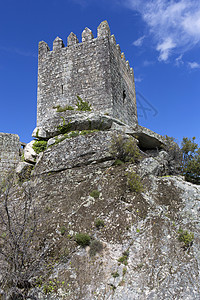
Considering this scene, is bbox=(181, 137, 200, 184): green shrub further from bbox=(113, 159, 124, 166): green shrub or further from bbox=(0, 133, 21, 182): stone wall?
bbox=(0, 133, 21, 182): stone wall

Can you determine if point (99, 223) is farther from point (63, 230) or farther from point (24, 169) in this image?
point (24, 169)

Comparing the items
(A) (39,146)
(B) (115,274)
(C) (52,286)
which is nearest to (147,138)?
(A) (39,146)

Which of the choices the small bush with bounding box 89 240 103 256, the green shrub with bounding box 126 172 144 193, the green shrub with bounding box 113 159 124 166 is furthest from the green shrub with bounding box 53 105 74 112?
the small bush with bounding box 89 240 103 256

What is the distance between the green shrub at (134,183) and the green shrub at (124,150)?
1.41 meters

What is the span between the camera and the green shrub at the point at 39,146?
14.1 meters

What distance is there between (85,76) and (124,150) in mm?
5764

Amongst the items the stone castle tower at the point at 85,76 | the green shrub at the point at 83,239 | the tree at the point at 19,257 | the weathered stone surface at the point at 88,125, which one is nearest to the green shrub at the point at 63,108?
the stone castle tower at the point at 85,76

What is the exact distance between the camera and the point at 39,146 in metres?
14.2

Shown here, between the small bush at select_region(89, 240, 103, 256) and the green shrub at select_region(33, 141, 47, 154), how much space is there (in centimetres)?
673

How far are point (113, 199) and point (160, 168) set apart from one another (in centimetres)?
309

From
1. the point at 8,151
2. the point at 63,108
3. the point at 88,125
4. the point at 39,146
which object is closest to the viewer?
the point at 88,125

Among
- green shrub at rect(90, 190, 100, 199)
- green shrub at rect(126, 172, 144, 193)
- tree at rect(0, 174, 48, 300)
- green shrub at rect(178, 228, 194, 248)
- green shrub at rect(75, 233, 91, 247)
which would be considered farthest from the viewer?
green shrub at rect(90, 190, 100, 199)

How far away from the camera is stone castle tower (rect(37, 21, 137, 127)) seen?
1486 centimetres

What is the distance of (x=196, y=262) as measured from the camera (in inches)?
317
